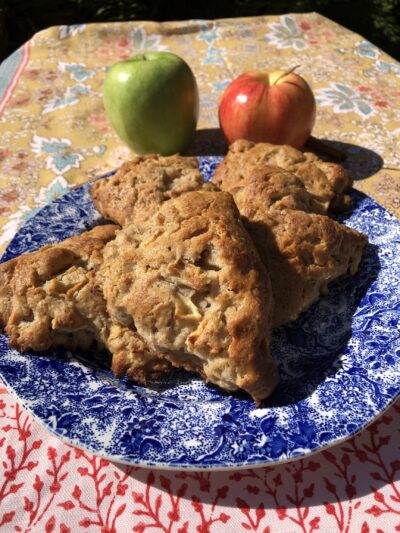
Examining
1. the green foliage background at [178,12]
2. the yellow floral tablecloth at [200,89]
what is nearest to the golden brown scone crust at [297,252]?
the yellow floral tablecloth at [200,89]

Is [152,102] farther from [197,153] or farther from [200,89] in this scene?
[200,89]

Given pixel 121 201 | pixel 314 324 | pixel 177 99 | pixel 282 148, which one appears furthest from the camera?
pixel 177 99

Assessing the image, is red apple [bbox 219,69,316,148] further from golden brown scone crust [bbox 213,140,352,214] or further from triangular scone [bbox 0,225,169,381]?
triangular scone [bbox 0,225,169,381]

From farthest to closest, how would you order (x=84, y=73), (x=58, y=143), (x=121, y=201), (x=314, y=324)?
(x=84, y=73)
(x=58, y=143)
(x=121, y=201)
(x=314, y=324)

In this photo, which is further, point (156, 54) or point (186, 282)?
point (156, 54)

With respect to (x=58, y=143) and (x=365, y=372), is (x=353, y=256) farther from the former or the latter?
(x=58, y=143)

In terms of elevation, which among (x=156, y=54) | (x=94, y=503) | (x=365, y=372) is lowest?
(x=94, y=503)

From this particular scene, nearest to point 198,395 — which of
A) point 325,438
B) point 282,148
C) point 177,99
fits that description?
point 325,438
